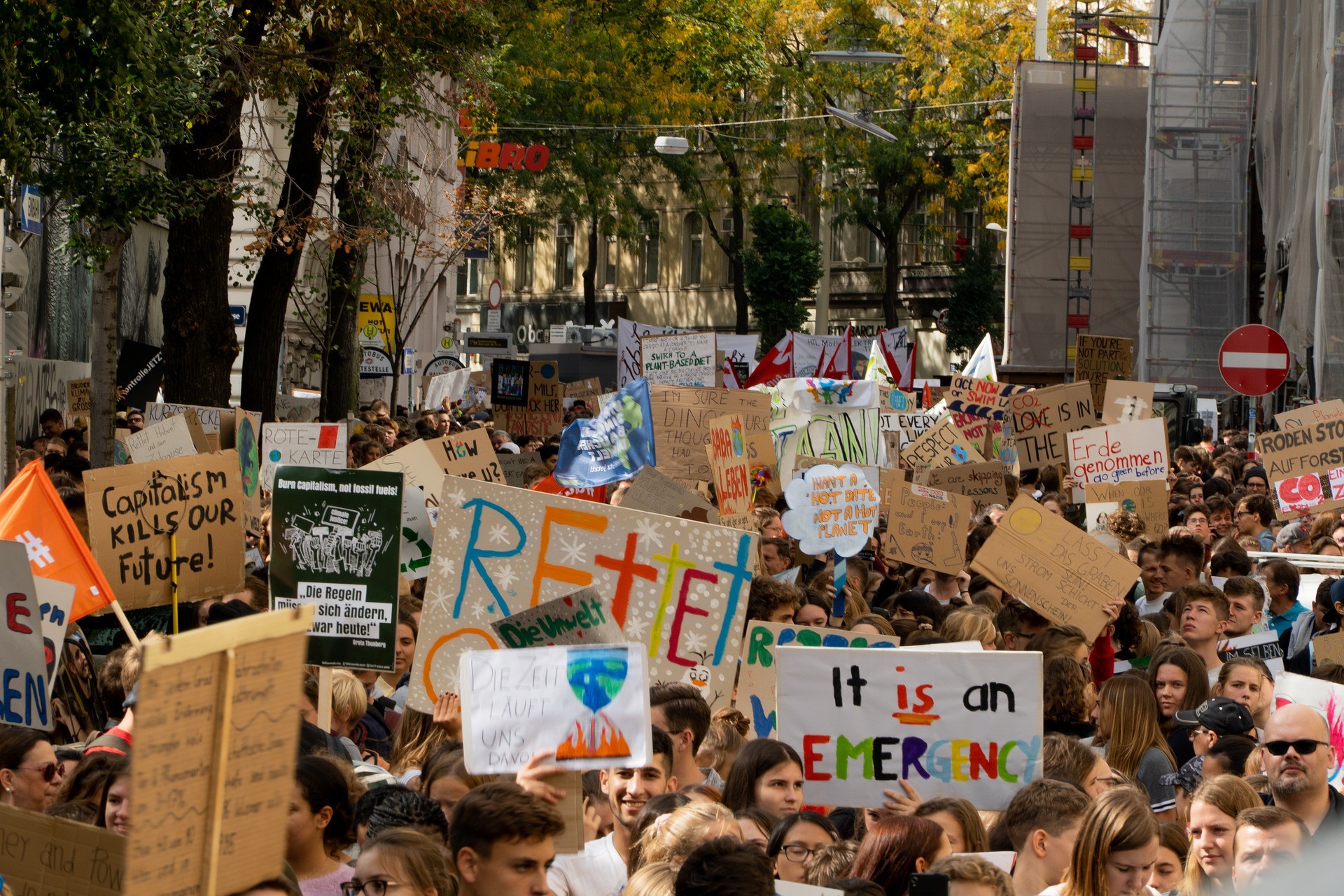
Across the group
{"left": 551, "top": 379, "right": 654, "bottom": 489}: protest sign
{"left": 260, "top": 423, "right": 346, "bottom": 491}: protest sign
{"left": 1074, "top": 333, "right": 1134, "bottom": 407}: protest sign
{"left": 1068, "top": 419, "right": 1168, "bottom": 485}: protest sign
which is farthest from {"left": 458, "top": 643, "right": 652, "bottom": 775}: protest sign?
{"left": 1074, "top": 333, "right": 1134, "bottom": 407}: protest sign

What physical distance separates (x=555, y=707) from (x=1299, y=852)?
204 centimetres

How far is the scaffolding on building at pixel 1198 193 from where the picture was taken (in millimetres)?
30609

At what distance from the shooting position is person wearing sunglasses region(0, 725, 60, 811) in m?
5.38

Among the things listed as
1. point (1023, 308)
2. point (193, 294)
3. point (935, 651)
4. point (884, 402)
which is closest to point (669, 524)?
point (935, 651)

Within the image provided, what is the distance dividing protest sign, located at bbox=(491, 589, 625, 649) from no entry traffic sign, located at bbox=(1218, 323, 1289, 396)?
11456 millimetres

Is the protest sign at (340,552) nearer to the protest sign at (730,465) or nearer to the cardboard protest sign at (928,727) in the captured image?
the cardboard protest sign at (928,727)

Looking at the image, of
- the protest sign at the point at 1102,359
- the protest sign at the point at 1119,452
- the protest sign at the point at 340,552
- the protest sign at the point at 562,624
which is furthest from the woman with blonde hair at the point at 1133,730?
the protest sign at the point at 1102,359

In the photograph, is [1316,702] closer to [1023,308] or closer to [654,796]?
[654,796]

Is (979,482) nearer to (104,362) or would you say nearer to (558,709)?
(104,362)

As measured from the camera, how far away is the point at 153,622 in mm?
8641

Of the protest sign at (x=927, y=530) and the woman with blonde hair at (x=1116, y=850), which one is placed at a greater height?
the protest sign at (x=927, y=530)

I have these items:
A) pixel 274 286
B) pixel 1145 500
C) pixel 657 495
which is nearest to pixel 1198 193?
pixel 274 286

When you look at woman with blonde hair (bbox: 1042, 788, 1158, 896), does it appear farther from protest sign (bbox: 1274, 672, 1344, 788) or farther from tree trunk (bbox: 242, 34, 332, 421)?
tree trunk (bbox: 242, 34, 332, 421)

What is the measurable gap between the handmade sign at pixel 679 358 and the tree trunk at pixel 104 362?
7276 mm
